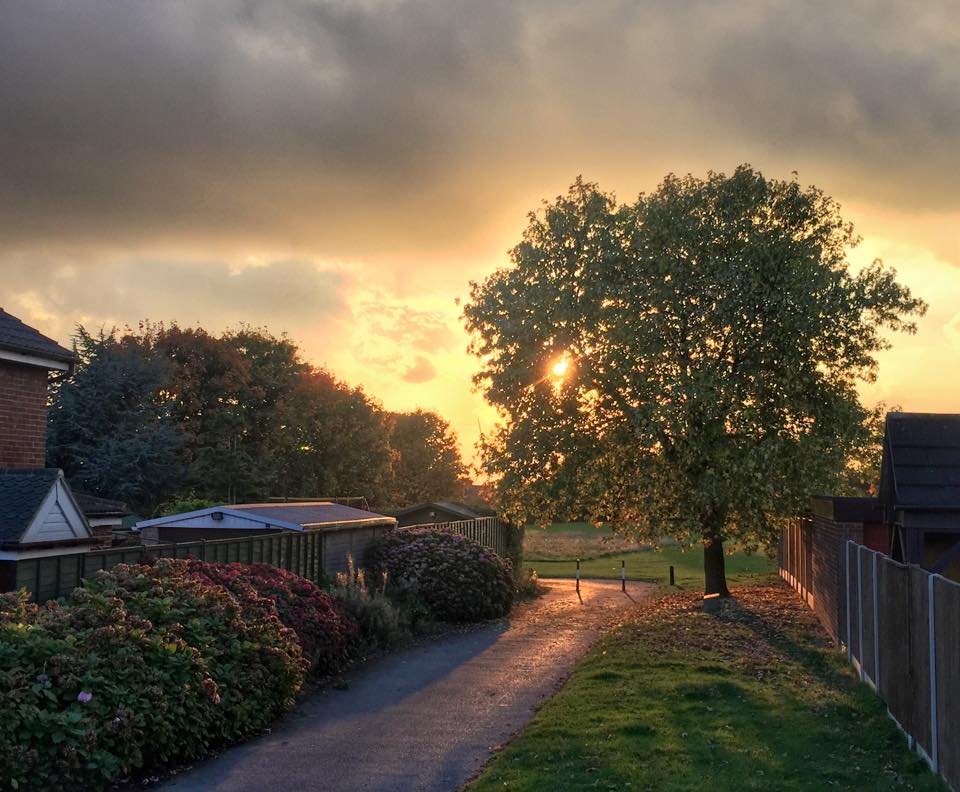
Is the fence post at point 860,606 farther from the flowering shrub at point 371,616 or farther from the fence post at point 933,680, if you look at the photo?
the flowering shrub at point 371,616

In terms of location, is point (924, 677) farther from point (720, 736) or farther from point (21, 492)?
point (21, 492)

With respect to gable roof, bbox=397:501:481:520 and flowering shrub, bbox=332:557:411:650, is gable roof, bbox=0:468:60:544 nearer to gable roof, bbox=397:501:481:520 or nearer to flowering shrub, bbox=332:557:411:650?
flowering shrub, bbox=332:557:411:650

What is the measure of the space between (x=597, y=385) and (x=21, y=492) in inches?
489

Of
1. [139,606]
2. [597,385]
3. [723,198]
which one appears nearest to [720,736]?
[139,606]

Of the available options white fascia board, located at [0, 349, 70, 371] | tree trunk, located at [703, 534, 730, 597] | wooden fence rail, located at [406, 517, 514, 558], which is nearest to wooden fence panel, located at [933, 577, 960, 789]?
white fascia board, located at [0, 349, 70, 371]

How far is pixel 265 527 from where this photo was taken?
20453 millimetres

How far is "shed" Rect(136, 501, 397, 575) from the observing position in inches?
798

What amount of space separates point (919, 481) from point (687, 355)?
8.74m

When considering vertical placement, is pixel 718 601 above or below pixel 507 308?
below

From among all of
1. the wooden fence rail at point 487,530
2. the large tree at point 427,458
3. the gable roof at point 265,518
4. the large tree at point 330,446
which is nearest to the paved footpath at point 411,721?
the gable roof at point 265,518

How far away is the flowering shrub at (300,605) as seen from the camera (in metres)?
13.4

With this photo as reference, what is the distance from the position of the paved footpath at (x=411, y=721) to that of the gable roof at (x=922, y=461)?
5290 mm

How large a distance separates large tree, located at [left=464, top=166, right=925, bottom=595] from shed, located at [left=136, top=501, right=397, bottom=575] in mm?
4173

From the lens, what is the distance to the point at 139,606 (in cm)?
1091
